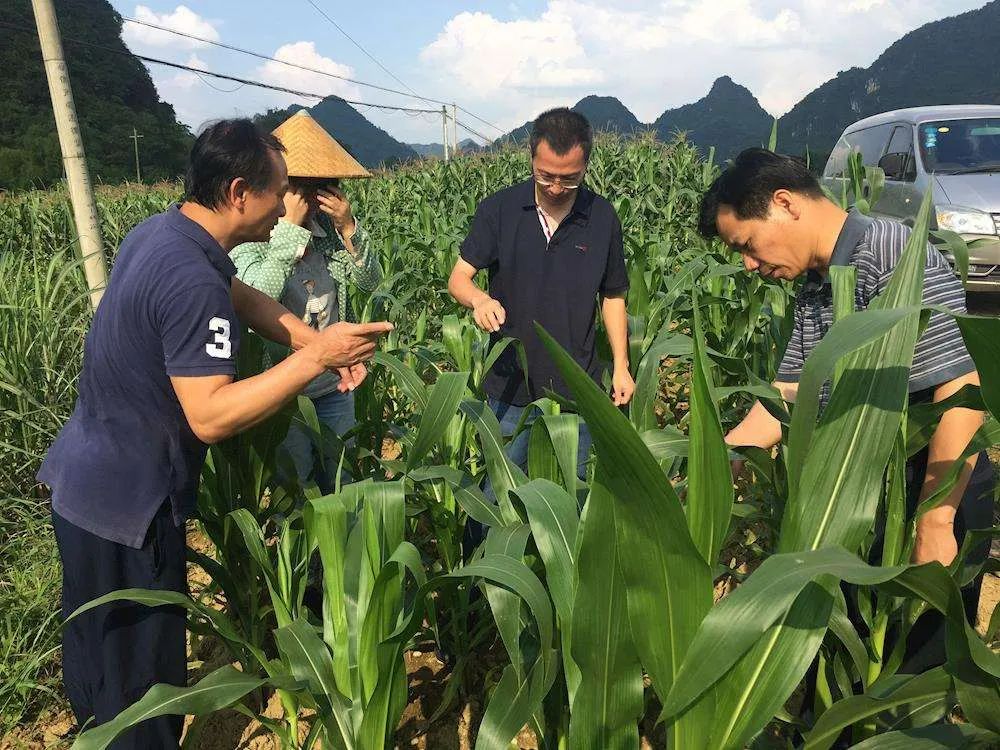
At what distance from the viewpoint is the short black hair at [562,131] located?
2277 millimetres

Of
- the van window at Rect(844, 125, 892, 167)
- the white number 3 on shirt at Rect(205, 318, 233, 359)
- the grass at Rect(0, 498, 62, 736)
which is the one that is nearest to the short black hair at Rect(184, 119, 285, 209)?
the white number 3 on shirt at Rect(205, 318, 233, 359)

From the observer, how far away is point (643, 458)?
775mm

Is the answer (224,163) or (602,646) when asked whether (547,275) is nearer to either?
(224,163)

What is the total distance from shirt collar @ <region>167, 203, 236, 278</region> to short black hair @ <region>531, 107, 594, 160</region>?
46.4 inches

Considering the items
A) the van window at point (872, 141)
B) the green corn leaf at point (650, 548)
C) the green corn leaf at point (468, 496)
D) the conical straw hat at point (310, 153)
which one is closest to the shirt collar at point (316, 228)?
the conical straw hat at point (310, 153)

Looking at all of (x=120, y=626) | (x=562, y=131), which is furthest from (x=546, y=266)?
(x=120, y=626)

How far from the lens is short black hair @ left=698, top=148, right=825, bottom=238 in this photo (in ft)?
5.28

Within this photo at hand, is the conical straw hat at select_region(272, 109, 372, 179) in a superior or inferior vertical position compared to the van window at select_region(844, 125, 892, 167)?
inferior

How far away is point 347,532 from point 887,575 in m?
1.03

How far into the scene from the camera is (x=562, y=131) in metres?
2.29

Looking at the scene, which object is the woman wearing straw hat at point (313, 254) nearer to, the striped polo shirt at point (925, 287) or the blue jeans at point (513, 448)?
the blue jeans at point (513, 448)

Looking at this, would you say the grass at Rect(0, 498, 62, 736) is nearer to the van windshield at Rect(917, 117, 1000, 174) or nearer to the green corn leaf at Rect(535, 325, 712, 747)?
the green corn leaf at Rect(535, 325, 712, 747)

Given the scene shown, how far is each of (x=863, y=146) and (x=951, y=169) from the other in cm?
155

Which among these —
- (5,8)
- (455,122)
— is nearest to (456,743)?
(455,122)
